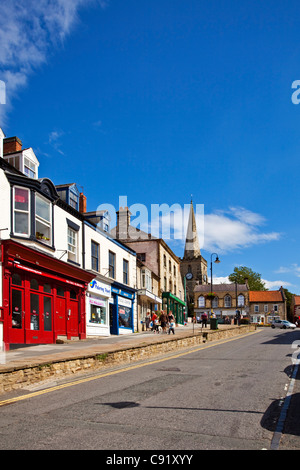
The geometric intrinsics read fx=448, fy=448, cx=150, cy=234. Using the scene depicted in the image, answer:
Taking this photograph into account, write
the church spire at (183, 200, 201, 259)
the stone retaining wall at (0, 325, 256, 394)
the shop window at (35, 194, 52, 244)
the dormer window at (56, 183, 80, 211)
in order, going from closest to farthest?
1. the stone retaining wall at (0, 325, 256, 394)
2. the shop window at (35, 194, 52, 244)
3. the dormer window at (56, 183, 80, 211)
4. the church spire at (183, 200, 201, 259)

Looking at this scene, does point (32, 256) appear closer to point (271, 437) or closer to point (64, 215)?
point (64, 215)

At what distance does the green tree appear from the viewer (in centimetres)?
11448

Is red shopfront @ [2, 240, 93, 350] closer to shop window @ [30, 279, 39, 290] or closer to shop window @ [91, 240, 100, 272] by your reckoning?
shop window @ [30, 279, 39, 290]

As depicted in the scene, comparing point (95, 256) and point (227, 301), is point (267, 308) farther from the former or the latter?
point (95, 256)

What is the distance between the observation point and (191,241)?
411 feet

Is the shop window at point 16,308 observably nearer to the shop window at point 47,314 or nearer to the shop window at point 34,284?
the shop window at point 34,284

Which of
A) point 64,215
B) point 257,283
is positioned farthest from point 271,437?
point 257,283

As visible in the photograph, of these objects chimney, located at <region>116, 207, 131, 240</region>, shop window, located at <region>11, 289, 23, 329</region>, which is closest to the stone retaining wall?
shop window, located at <region>11, 289, 23, 329</region>

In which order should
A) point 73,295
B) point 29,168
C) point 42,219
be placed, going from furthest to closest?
point 73,295 < point 29,168 < point 42,219

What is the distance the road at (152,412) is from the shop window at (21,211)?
8.45m

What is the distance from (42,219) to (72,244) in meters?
4.02

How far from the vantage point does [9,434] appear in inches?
250

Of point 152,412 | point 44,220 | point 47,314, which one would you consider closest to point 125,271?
point 47,314

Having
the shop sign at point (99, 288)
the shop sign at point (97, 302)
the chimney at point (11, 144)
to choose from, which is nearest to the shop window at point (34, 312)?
the shop sign at point (99, 288)
